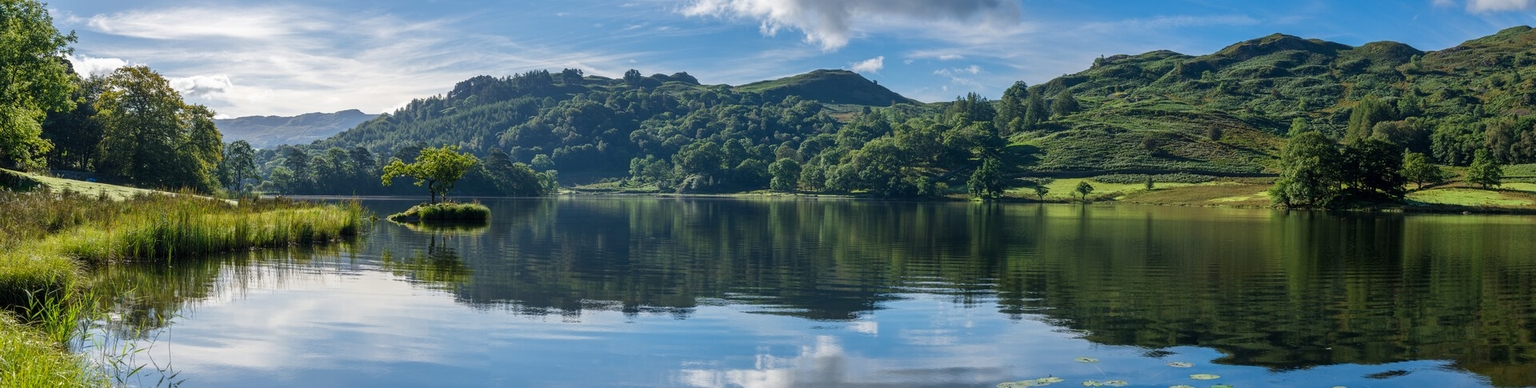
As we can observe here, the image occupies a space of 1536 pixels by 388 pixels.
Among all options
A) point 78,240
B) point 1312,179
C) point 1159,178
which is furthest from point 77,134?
point 1159,178

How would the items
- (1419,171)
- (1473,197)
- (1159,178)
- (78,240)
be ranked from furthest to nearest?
(1159,178) → (1419,171) → (1473,197) → (78,240)

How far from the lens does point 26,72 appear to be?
52094mm

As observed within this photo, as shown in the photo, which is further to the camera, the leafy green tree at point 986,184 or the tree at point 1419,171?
the leafy green tree at point 986,184

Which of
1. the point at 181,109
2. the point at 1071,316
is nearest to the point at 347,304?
the point at 1071,316

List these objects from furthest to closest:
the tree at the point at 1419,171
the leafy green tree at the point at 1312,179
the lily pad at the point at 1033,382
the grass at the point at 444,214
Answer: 1. the tree at the point at 1419,171
2. the leafy green tree at the point at 1312,179
3. the grass at the point at 444,214
4. the lily pad at the point at 1033,382

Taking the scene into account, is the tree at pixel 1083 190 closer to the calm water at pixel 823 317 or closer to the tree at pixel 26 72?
the calm water at pixel 823 317

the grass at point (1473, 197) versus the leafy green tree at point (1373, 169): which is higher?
the leafy green tree at point (1373, 169)

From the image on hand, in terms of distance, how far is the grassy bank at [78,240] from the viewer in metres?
12.5

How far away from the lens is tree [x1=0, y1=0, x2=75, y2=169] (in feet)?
160

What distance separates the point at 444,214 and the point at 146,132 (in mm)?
47797

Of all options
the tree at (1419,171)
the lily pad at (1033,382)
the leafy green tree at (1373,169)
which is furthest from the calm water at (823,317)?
the tree at (1419,171)

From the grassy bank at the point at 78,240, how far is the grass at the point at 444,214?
14.8 m

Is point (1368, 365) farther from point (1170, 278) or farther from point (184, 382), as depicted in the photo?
point (184, 382)

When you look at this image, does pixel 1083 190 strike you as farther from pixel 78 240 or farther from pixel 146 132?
pixel 78 240
